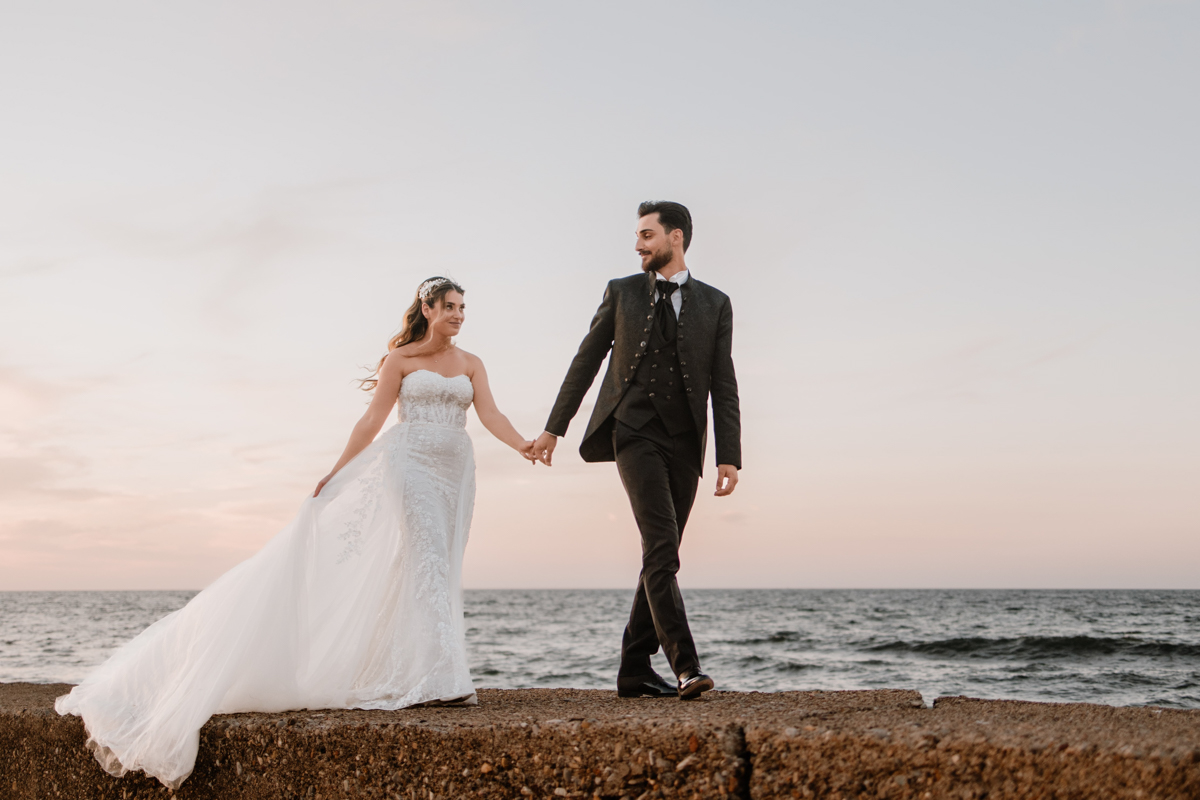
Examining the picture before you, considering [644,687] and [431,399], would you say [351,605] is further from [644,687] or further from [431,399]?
[644,687]

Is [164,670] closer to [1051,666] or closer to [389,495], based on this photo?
[389,495]

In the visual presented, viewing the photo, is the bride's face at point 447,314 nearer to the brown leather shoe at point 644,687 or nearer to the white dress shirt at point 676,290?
the white dress shirt at point 676,290

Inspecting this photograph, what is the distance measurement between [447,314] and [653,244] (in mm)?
1379

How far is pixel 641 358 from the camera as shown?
14.3 feet

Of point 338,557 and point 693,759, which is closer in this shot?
point 693,759

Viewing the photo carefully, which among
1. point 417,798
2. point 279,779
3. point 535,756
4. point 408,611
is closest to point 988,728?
point 535,756

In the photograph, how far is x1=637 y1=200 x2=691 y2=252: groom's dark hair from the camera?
454 centimetres

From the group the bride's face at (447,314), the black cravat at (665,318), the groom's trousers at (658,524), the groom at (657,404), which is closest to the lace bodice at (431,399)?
the bride's face at (447,314)

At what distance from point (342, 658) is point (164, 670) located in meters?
0.78

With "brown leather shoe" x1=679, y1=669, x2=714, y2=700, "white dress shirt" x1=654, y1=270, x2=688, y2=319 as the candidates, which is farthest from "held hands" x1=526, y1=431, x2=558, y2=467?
"brown leather shoe" x1=679, y1=669, x2=714, y2=700

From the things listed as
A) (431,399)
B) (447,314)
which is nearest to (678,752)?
(431,399)

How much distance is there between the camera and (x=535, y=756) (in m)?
2.71

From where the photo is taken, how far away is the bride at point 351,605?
3.75 metres

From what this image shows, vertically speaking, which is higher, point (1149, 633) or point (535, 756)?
point (535, 756)
